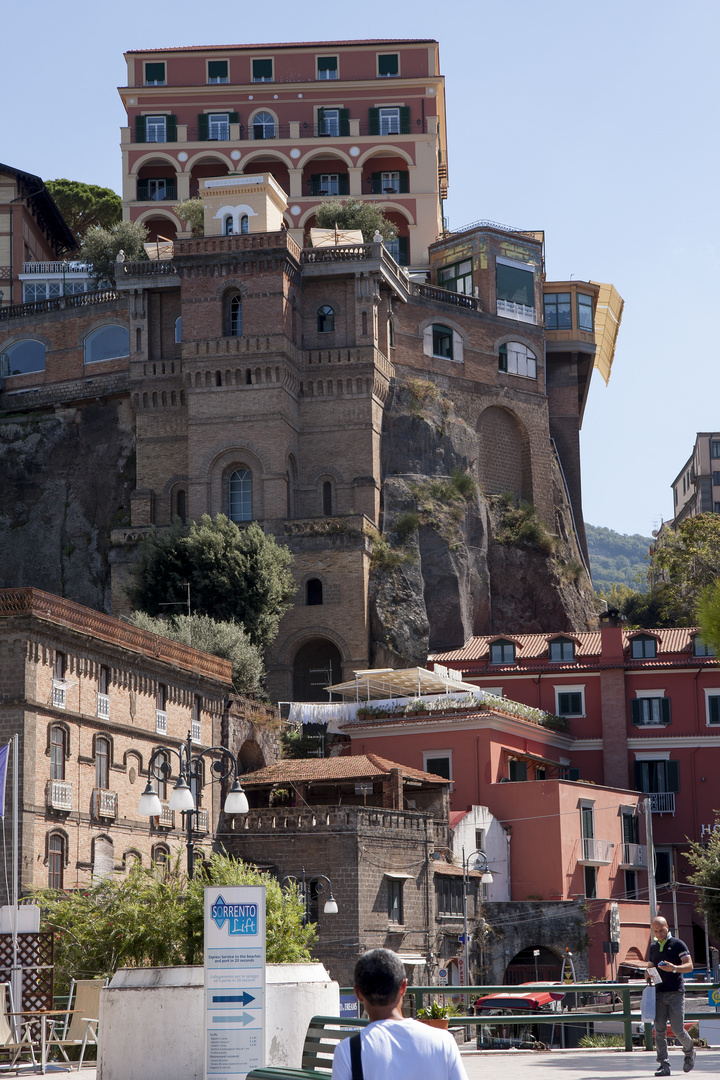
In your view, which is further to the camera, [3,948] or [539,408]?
[539,408]

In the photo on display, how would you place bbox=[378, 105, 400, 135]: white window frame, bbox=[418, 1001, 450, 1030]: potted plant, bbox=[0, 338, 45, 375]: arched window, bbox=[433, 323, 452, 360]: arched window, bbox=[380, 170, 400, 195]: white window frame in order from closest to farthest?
bbox=[418, 1001, 450, 1030]: potted plant → bbox=[433, 323, 452, 360]: arched window → bbox=[0, 338, 45, 375]: arched window → bbox=[380, 170, 400, 195]: white window frame → bbox=[378, 105, 400, 135]: white window frame

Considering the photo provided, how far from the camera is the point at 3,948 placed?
18578mm

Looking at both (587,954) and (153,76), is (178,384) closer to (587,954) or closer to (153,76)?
(153,76)

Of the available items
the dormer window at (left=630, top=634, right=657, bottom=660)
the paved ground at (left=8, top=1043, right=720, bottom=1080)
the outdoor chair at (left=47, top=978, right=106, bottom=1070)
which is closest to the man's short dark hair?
the paved ground at (left=8, top=1043, right=720, bottom=1080)

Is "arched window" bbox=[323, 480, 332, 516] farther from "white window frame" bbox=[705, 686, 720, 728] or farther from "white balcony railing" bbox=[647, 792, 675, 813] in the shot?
"white balcony railing" bbox=[647, 792, 675, 813]

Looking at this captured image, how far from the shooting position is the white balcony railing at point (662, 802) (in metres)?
51.8

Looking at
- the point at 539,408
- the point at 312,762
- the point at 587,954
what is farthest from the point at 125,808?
the point at 539,408

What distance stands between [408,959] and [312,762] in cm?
753

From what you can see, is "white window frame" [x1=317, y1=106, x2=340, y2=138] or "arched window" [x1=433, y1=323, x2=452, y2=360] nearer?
"arched window" [x1=433, y1=323, x2=452, y2=360]

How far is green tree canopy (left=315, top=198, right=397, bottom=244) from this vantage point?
6606 centimetres

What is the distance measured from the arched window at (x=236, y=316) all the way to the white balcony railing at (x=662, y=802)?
75.8ft

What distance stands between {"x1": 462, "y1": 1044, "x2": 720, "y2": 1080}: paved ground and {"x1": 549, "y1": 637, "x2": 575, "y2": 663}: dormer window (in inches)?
1506

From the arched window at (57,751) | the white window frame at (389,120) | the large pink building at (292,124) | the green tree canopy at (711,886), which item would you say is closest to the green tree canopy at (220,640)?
the arched window at (57,751)

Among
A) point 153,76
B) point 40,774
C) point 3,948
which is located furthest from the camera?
point 153,76
